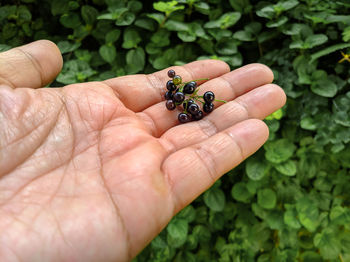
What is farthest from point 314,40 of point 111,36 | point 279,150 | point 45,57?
point 45,57


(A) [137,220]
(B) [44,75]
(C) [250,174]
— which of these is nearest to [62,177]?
(A) [137,220]

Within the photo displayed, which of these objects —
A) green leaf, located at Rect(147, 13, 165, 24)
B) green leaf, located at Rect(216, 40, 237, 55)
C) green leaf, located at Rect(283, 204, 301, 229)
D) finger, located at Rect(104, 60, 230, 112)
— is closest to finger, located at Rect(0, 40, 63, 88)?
finger, located at Rect(104, 60, 230, 112)

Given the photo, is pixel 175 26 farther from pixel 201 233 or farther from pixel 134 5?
pixel 201 233

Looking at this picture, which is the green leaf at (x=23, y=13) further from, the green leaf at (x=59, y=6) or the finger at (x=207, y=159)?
the finger at (x=207, y=159)

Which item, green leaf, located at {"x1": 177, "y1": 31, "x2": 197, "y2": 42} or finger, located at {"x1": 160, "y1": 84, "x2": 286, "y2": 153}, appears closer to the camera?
finger, located at {"x1": 160, "y1": 84, "x2": 286, "y2": 153}

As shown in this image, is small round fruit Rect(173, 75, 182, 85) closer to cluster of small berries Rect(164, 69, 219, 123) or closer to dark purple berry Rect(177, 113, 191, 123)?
cluster of small berries Rect(164, 69, 219, 123)

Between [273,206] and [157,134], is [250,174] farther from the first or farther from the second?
[157,134]

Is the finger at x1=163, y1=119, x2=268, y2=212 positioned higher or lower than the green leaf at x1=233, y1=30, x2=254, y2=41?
lower
